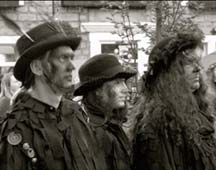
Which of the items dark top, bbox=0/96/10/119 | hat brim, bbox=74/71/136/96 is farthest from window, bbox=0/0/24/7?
hat brim, bbox=74/71/136/96

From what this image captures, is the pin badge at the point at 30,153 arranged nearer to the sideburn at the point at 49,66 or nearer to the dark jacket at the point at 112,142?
the sideburn at the point at 49,66

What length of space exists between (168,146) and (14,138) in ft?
3.25

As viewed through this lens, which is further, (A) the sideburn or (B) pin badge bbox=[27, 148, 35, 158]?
(A) the sideburn

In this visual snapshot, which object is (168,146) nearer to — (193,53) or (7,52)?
(193,53)

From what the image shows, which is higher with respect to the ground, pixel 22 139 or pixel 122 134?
pixel 22 139

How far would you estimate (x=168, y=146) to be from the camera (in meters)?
3.77

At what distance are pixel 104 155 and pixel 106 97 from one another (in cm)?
56

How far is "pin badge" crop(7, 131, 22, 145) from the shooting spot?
3.22 metres

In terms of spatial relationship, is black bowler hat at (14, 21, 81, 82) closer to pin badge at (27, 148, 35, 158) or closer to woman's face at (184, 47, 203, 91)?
pin badge at (27, 148, 35, 158)

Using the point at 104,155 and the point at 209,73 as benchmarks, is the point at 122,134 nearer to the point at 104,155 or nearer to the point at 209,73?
the point at 104,155

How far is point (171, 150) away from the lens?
3775 mm

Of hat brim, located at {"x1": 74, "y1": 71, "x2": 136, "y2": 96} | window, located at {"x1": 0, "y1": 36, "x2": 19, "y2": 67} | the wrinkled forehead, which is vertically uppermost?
the wrinkled forehead

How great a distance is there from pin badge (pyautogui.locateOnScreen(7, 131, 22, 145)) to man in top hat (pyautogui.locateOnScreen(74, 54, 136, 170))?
0.93 meters

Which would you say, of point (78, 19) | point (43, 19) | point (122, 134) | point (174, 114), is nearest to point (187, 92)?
point (174, 114)
